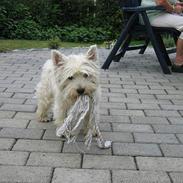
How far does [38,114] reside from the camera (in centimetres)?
500

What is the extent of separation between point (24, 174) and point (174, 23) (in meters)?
5.01

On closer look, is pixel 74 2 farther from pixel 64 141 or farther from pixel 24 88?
pixel 64 141

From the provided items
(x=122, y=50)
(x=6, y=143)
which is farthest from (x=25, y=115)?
(x=122, y=50)

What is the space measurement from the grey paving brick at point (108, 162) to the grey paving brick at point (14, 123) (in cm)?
110

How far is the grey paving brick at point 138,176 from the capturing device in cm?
349

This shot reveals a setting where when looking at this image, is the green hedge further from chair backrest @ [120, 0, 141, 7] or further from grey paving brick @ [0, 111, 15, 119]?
grey paving brick @ [0, 111, 15, 119]

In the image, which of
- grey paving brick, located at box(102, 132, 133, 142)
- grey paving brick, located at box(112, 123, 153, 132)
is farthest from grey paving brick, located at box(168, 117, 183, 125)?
grey paving brick, located at box(102, 132, 133, 142)

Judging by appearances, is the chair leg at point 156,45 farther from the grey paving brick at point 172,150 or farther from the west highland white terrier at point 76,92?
the grey paving brick at point 172,150

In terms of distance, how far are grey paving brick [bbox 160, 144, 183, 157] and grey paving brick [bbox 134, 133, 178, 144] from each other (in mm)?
124

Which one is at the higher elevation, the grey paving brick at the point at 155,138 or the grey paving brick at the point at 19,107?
the grey paving brick at the point at 155,138

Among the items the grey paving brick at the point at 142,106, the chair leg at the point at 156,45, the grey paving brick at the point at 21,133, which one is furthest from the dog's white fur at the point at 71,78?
the chair leg at the point at 156,45

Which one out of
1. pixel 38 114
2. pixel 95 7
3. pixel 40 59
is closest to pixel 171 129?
pixel 38 114

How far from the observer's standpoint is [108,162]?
387cm

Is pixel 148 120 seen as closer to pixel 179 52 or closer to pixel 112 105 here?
pixel 112 105
